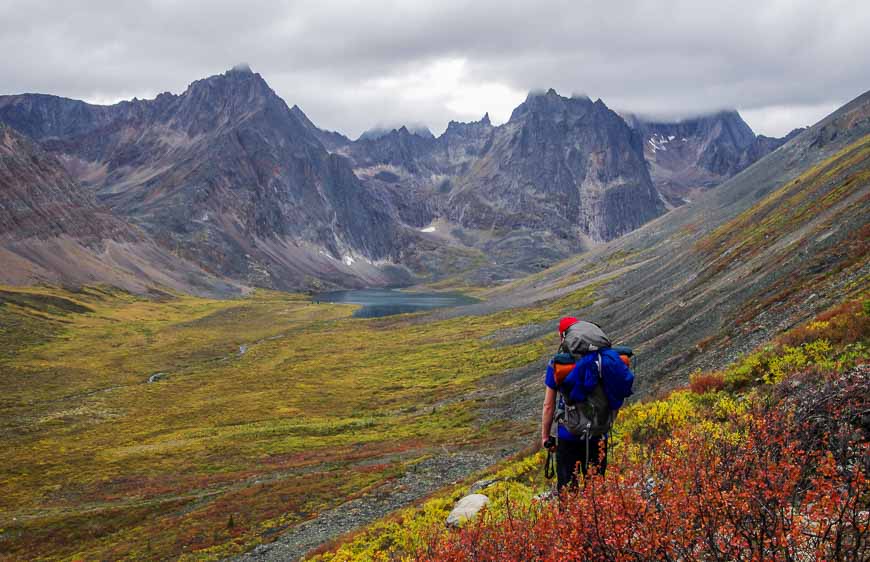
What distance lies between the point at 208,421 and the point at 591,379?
66.6 meters

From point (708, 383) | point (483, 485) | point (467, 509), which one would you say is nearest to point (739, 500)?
point (467, 509)

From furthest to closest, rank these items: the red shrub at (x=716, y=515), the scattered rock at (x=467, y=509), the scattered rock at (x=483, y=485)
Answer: the scattered rock at (x=483, y=485) < the scattered rock at (x=467, y=509) < the red shrub at (x=716, y=515)

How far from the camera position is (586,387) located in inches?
390

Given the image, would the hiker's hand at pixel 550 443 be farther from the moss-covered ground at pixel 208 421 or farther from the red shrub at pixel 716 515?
the moss-covered ground at pixel 208 421

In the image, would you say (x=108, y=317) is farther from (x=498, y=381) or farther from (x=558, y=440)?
(x=558, y=440)

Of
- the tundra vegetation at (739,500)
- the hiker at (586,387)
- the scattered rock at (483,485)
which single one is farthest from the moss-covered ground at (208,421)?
the tundra vegetation at (739,500)

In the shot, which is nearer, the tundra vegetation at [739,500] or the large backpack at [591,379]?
the tundra vegetation at [739,500]

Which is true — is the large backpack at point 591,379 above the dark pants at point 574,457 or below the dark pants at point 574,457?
above

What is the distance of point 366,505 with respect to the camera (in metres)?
30.9

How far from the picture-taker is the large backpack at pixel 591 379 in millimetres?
9945

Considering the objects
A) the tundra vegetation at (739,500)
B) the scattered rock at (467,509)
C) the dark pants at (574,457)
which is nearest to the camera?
the tundra vegetation at (739,500)

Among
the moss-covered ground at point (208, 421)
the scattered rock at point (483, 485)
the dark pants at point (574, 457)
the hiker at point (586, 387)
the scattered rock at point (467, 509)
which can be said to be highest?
the hiker at point (586, 387)

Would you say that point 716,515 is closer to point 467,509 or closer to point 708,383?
point 467,509

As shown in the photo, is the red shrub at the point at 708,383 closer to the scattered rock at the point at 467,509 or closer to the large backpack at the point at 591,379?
the scattered rock at the point at 467,509
